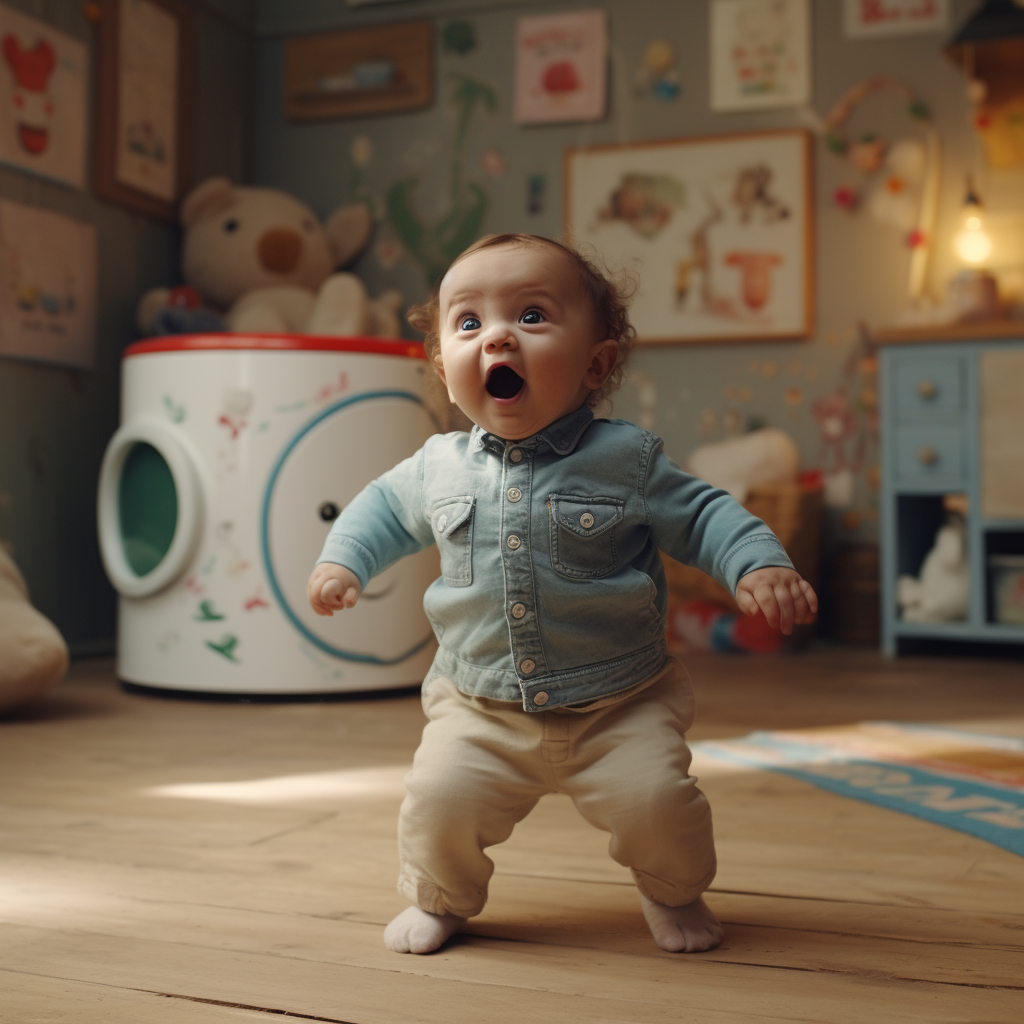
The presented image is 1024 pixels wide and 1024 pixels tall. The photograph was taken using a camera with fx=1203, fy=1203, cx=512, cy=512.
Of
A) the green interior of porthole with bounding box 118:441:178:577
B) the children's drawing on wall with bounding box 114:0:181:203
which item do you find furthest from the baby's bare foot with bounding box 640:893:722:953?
the children's drawing on wall with bounding box 114:0:181:203

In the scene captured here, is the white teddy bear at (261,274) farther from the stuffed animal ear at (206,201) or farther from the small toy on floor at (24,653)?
the small toy on floor at (24,653)

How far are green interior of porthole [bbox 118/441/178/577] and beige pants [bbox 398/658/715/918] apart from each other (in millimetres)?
1395

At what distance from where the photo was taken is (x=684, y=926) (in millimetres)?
896

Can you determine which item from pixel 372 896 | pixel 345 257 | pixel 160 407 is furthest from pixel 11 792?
pixel 345 257

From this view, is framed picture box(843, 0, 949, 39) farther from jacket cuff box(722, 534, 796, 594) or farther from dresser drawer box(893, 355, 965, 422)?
jacket cuff box(722, 534, 796, 594)

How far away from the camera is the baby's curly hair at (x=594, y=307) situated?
0.91 m

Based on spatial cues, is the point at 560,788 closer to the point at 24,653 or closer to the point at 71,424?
the point at 24,653

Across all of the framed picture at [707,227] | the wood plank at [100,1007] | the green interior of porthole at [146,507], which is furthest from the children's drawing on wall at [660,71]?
the wood plank at [100,1007]

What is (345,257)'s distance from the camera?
3.44 meters

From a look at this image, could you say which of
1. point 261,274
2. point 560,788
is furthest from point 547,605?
point 261,274

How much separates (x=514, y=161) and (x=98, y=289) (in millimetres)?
1202

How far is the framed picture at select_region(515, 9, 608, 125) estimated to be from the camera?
10.7 feet

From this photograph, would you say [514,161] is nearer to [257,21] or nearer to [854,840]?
[257,21]

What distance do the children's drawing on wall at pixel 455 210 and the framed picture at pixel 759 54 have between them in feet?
2.09
